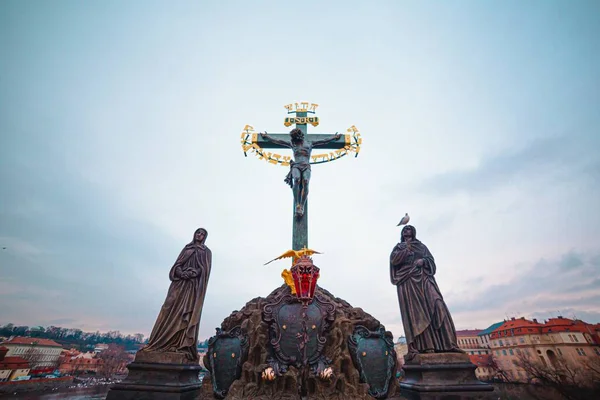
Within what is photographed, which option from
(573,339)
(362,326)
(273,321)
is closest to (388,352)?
(362,326)

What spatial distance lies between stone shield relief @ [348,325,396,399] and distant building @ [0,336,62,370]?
35.0m

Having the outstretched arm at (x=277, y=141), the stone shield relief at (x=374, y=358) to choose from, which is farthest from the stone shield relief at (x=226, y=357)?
the outstretched arm at (x=277, y=141)

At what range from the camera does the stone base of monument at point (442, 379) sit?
13.7ft

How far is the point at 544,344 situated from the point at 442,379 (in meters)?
30.6

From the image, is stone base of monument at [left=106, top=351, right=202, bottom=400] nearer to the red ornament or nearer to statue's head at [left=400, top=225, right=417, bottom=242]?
the red ornament

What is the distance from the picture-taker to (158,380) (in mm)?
4617

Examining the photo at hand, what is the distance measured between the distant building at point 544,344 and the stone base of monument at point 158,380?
79.7 feet

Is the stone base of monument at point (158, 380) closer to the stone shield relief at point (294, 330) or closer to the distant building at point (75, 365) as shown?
the stone shield relief at point (294, 330)

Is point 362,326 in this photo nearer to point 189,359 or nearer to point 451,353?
point 451,353

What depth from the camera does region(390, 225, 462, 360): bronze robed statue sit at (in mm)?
4832

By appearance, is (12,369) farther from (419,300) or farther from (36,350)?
(419,300)

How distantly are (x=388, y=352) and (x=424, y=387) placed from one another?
150 centimetres

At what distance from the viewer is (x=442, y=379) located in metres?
4.40

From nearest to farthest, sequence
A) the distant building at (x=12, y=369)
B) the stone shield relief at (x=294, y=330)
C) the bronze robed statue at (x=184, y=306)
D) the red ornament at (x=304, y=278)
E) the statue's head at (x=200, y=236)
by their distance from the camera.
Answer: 1. the red ornament at (x=304, y=278)
2. the bronze robed statue at (x=184, y=306)
3. the stone shield relief at (x=294, y=330)
4. the statue's head at (x=200, y=236)
5. the distant building at (x=12, y=369)
